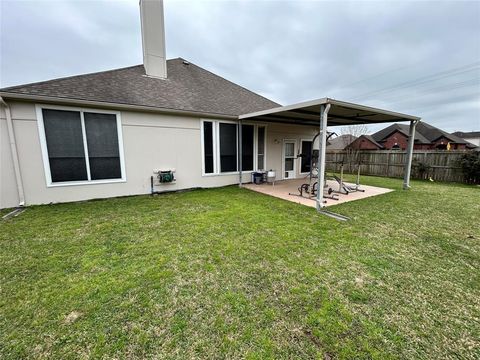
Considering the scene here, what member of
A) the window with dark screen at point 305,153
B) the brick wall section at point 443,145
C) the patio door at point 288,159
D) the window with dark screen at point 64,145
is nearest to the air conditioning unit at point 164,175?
the window with dark screen at point 64,145

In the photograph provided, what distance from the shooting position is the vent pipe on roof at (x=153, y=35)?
294 inches

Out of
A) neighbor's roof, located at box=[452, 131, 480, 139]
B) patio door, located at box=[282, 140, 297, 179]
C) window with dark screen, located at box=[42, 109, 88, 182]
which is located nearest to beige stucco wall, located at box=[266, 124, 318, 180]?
patio door, located at box=[282, 140, 297, 179]

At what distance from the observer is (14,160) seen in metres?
4.93

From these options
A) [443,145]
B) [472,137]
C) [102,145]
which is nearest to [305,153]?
[102,145]

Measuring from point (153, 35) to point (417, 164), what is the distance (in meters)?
13.5

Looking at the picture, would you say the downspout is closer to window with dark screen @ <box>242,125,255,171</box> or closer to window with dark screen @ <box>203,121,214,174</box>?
window with dark screen @ <box>203,121,214,174</box>

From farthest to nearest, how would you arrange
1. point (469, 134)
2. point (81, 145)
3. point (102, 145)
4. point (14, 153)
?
point (469, 134)
point (102, 145)
point (81, 145)
point (14, 153)

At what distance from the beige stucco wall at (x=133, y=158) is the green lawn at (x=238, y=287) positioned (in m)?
1.33

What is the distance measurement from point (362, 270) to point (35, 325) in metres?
3.52

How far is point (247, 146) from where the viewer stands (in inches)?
337

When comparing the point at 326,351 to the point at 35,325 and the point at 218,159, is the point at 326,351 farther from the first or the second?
the point at 218,159

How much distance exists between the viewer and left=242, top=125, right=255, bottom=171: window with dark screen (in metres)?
8.42

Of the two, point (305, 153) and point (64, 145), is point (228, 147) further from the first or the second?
point (64, 145)

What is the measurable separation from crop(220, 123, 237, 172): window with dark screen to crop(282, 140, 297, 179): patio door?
2.80 m
